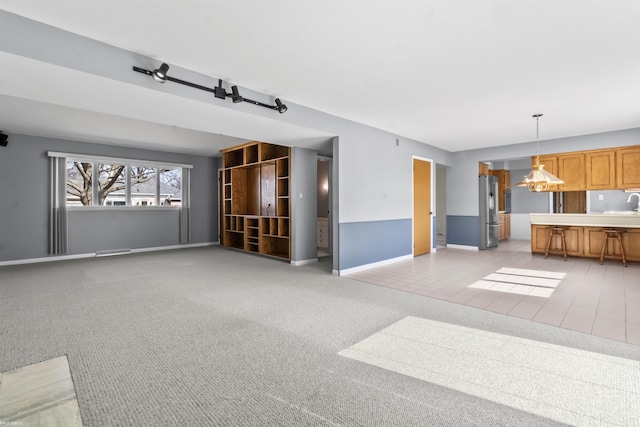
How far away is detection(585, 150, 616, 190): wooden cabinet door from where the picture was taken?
6.13 meters

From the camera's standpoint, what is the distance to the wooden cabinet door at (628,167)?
5.88 m

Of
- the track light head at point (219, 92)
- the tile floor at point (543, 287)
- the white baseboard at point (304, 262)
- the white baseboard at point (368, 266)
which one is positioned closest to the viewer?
the tile floor at point (543, 287)

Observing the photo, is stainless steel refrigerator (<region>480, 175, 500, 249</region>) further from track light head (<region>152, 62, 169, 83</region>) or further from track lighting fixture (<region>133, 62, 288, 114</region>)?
track light head (<region>152, 62, 169, 83</region>)

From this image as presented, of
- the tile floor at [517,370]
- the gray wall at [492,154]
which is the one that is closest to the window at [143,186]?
the tile floor at [517,370]

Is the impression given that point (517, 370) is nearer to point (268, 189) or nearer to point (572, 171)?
point (268, 189)

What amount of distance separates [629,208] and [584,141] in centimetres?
216

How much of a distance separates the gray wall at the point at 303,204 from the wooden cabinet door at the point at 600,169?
5584 millimetres

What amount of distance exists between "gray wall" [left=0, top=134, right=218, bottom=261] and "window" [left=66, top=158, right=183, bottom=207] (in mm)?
226

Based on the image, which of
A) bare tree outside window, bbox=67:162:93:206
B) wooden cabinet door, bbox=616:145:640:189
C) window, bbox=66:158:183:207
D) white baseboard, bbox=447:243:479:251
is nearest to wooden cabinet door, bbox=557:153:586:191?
wooden cabinet door, bbox=616:145:640:189

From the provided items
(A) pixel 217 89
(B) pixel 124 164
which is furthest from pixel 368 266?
(B) pixel 124 164

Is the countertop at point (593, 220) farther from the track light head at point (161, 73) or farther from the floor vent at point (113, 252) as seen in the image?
the floor vent at point (113, 252)

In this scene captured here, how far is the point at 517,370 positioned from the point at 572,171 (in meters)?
6.33

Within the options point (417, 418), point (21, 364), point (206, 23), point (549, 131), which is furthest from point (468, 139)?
point (21, 364)

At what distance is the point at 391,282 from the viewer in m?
4.60
